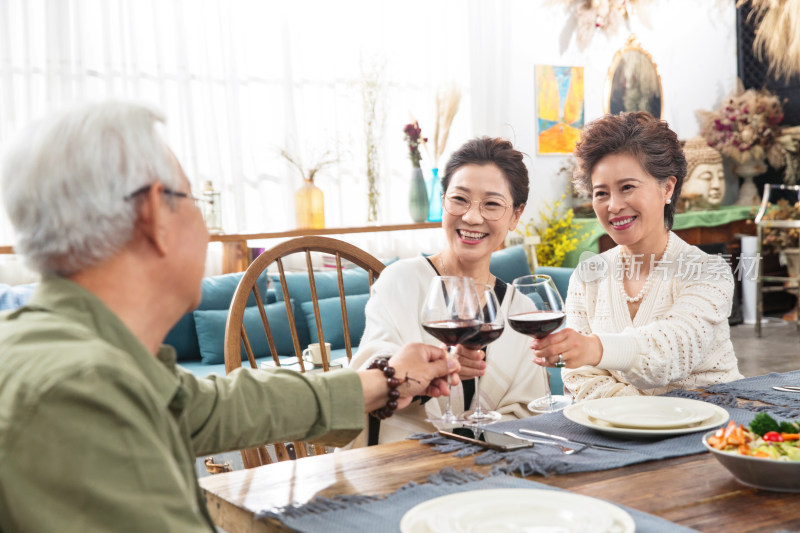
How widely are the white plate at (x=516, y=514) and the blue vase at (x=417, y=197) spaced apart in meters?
4.27

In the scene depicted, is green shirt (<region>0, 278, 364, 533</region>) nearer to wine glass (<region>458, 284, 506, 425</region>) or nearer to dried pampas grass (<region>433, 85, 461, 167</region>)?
wine glass (<region>458, 284, 506, 425</region>)

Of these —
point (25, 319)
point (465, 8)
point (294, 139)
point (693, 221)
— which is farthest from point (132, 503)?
point (693, 221)

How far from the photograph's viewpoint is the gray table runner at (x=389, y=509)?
0.95 meters

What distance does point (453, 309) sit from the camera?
53.5 inches

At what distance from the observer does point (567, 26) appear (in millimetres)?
6449

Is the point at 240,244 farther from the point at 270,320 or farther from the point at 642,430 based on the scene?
the point at 642,430

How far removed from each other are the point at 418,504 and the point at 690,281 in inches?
45.1


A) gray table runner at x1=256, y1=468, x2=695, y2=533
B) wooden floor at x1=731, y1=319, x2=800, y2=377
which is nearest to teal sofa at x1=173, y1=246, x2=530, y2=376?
wooden floor at x1=731, y1=319, x2=800, y2=377

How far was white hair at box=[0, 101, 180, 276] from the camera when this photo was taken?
2.66 feet

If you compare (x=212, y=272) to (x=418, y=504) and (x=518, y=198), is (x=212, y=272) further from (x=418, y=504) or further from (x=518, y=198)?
(x=418, y=504)

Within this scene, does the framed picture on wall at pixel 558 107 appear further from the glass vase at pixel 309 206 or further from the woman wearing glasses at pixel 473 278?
the woman wearing glasses at pixel 473 278

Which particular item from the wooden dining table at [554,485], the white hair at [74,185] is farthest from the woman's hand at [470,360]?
the white hair at [74,185]

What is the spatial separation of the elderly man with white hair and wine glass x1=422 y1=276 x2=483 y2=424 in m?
0.44

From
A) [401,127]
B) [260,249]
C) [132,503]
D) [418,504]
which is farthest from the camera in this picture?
[401,127]
